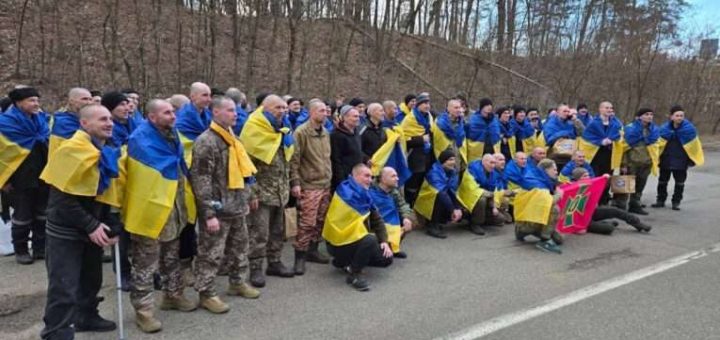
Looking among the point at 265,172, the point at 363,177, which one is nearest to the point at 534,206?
the point at 363,177

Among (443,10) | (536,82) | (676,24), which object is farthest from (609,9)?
(443,10)

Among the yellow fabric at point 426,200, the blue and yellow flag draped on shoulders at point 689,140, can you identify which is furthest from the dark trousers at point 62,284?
the blue and yellow flag draped on shoulders at point 689,140

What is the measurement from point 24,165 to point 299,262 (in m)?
3.27

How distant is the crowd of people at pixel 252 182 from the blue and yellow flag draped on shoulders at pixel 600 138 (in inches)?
1.0

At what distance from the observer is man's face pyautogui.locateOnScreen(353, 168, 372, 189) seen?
19.6ft

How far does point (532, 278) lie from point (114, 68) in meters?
12.0

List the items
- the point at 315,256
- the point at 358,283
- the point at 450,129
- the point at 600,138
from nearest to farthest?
1. the point at 358,283
2. the point at 315,256
3. the point at 450,129
4. the point at 600,138

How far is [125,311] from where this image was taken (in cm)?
477

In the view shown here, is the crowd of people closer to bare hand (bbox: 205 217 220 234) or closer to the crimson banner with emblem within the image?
bare hand (bbox: 205 217 220 234)

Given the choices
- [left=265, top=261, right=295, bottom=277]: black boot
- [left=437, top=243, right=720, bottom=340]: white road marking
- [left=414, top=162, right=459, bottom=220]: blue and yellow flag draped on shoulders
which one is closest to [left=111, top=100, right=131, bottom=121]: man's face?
[left=265, top=261, right=295, bottom=277]: black boot

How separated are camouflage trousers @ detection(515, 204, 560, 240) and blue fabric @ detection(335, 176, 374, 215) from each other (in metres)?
2.54

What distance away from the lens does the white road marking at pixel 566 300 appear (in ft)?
14.8

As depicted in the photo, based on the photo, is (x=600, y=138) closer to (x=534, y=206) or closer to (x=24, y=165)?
(x=534, y=206)

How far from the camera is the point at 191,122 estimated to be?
567cm
